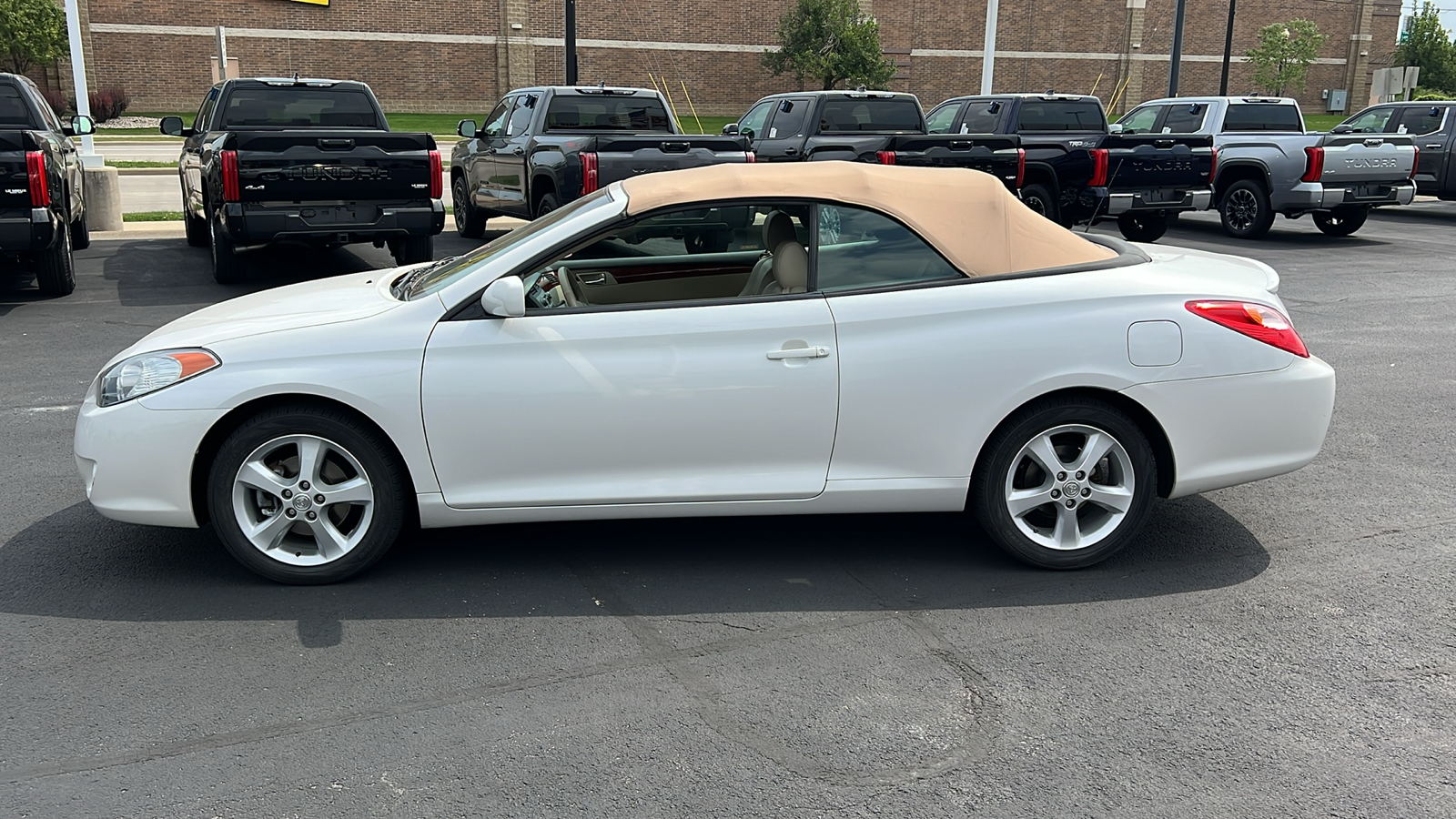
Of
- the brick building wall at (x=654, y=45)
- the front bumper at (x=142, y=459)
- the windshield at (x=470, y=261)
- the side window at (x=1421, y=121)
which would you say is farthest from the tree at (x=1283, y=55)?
the front bumper at (x=142, y=459)

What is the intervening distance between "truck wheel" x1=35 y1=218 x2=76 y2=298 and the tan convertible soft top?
802cm

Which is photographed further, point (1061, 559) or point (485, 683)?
point (1061, 559)

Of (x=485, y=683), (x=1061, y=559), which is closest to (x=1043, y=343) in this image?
(x=1061, y=559)

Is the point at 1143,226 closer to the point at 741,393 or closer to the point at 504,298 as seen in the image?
the point at 741,393

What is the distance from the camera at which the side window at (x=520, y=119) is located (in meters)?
14.8

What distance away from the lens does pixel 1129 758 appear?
3.42 meters

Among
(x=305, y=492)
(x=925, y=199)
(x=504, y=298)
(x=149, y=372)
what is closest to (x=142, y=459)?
(x=149, y=372)

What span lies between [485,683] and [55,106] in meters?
43.7

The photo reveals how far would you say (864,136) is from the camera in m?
16.1

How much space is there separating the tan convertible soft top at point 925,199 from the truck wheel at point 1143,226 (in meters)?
12.5

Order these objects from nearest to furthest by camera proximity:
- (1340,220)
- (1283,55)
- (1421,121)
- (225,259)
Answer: (225,259) → (1340,220) → (1421,121) → (1283,55)

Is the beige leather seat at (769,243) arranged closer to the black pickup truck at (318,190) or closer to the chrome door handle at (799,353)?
the chrome door handle at (799,353)

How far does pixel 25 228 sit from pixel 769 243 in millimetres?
7749

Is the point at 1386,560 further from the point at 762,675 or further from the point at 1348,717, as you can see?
the point at 762,675
